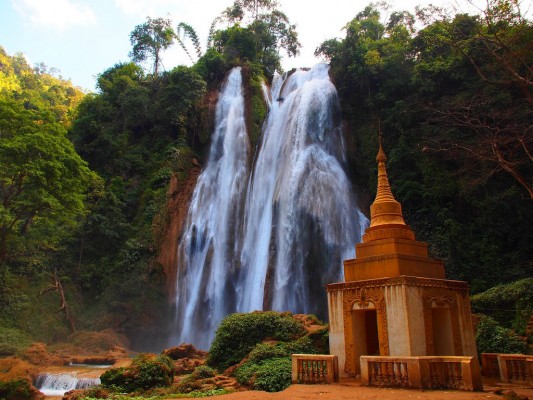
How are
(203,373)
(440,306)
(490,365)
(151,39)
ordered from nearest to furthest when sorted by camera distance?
(440,306) < (490,365) < (203,373) < (151,39)

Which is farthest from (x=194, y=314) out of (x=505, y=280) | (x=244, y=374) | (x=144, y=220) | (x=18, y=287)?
(x=505, y=280)

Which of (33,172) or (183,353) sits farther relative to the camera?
(33,172)

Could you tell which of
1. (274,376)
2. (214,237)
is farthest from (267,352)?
(214,237)

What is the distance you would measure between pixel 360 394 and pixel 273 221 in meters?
16.6

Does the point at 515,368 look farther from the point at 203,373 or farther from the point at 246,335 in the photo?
the point at 203,373

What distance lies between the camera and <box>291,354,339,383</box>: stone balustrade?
9.94 metres

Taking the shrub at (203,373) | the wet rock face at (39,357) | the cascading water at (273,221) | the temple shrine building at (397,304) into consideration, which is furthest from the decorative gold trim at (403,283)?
the wet rock face at (39,357)

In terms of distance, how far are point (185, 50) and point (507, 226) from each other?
38360 millimetres

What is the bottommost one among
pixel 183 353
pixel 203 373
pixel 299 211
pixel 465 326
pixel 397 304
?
pixel 203 373

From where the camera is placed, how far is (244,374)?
38.5ft

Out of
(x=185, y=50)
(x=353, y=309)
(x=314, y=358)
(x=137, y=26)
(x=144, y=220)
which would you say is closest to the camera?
(x=314, y=358)

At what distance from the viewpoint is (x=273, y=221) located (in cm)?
2462

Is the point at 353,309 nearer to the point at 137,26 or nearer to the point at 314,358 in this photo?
the point at 314,358

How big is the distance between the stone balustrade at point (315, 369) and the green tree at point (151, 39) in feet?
134
